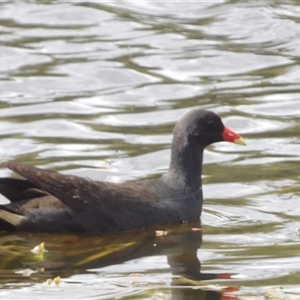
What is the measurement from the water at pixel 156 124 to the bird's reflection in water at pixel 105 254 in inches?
0.6

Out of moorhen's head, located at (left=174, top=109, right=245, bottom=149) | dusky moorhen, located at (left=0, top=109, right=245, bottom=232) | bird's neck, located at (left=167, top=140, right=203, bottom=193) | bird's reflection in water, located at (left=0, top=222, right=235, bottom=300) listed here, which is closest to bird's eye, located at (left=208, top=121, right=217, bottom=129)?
moorhen's head, located at (left=174, top=109, right=245, bottom=149)

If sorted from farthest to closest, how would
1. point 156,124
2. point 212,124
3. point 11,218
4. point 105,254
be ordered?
point 156,124 < point 212,124 < point 11,218 < point 105,254

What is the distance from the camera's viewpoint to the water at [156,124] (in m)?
7.30

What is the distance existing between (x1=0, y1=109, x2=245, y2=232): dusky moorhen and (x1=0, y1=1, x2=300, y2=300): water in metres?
0.11

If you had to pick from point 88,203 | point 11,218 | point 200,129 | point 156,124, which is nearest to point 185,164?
point 200,129

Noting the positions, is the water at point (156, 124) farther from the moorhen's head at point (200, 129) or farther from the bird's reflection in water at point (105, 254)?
the moorhen's head at point (200, 129)

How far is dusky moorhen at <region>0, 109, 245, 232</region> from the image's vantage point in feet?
27.3

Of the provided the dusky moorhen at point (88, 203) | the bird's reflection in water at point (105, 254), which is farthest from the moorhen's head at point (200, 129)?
the bird's reflection in water at point (105, 254)

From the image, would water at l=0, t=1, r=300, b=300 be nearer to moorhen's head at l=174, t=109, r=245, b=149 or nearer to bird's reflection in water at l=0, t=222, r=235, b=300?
bird's reflection in water at l=0, t=222, r=235, b=300

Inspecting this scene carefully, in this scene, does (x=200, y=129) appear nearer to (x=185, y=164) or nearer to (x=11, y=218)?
(x=185, y=164)

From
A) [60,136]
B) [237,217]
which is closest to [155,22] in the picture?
[60,136]

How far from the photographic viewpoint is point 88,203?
27.7ft

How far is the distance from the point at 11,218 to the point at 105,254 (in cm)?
82

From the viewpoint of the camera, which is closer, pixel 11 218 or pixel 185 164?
pixel 11 218
